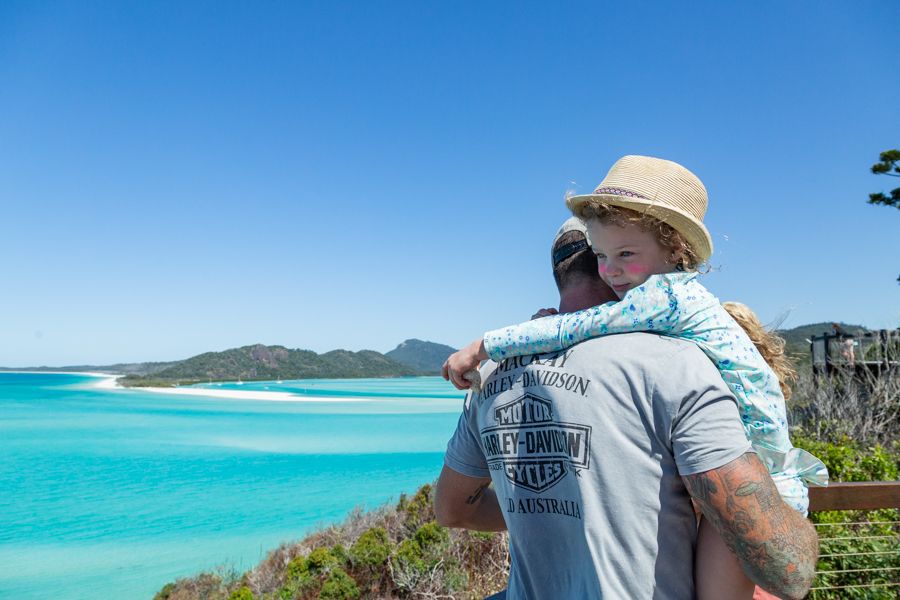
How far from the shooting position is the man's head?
4.64ft

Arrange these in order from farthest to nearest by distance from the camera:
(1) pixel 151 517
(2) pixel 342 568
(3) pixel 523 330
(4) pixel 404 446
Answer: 1. (4) pixel 404 446
2. (1) pixel 151 517
3. (2) pixel 342 568
4. (3) pixel 523 330

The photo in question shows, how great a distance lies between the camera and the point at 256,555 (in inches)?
533

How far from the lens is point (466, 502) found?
163cm

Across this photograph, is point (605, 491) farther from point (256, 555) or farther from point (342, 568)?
point (256, 555)

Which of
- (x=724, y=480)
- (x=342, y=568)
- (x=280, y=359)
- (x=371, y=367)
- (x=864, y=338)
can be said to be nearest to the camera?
(x=724, y=480)

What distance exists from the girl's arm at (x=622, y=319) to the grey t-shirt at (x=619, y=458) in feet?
0.08

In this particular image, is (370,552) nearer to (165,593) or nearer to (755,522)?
(165,593)

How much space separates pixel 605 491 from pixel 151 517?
18523 millimetres

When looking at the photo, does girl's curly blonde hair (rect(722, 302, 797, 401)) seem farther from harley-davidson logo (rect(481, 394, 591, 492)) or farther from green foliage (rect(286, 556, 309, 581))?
green foliage (rect(286, 556, 309, 581))

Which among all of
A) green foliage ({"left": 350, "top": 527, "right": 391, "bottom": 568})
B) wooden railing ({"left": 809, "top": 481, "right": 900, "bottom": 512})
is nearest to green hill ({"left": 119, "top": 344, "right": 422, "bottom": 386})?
green foliage ({"left": 350, "top": 527, "right": 391, "bottom": 568})

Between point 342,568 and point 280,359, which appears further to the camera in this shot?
point 280,359

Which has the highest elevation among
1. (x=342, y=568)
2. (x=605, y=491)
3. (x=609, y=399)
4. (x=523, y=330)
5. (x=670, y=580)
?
(x=523, y=330)

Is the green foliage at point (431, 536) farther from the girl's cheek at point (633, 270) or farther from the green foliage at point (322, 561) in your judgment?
the girl's cheek at point (633, 270)

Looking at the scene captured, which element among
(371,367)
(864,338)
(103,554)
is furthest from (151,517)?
(371,367)
